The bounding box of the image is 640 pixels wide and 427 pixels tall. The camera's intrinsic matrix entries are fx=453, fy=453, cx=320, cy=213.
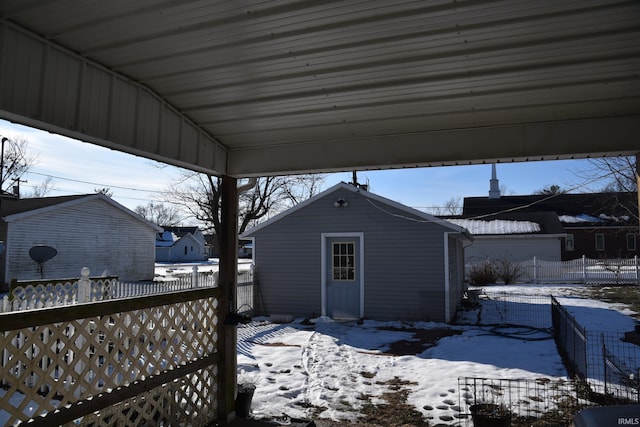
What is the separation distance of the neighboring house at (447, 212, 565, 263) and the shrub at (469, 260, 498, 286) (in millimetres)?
2792

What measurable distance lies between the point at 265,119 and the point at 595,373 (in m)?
5.82

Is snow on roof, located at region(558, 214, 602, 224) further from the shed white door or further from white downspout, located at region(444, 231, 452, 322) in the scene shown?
the shed white door

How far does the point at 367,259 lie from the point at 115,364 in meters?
8.73

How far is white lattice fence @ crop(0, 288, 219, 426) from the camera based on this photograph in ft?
8.61

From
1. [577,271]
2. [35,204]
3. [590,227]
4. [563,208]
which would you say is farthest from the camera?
[563,208]

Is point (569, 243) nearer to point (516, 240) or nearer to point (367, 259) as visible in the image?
point (516, 240)

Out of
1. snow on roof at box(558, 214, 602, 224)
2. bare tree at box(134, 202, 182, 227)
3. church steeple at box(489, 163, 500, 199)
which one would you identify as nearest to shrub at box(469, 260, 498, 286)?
snow on roof at box(558, 214, 602, 224)

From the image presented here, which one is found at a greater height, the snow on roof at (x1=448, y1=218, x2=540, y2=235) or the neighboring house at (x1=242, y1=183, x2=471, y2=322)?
the snow on roof at (x1=448, y1=218, x2=540, y2=235)

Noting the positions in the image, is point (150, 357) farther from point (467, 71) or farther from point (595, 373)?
point (595, 373)

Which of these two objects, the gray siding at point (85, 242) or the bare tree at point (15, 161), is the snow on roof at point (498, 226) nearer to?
the gray siding at point (85, 242)

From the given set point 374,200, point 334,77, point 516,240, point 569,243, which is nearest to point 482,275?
point 516,240

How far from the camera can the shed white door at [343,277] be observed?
38.3 ft

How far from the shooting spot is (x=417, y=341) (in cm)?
898

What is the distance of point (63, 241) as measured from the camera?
20094 millimetres
